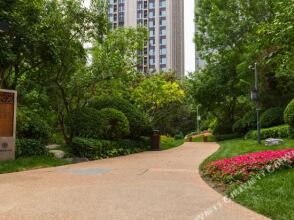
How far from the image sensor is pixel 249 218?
499cm

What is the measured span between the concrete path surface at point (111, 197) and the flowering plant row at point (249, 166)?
521 mm

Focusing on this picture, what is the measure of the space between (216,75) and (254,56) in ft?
30.5

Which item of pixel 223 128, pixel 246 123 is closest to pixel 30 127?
pixel 246 123

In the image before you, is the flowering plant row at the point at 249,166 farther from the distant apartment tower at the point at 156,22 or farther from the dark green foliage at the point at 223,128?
the distant apartment tower at the point at 156,22

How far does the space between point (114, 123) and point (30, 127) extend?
172 inches

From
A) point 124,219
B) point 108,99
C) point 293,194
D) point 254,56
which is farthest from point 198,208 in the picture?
point 254,56

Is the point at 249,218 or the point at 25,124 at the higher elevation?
the point at 25,124

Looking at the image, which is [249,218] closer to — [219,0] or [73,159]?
[73,159]

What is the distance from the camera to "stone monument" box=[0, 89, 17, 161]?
1129 cm

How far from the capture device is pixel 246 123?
90.2 feet

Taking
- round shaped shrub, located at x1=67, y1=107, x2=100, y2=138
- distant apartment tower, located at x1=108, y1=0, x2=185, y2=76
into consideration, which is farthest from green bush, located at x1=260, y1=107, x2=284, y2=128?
distant apartment tower, located at x1=108, y1=0, x2=185, y2=76

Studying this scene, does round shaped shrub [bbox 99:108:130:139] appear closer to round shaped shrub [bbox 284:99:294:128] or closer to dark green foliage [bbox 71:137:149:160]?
dark green foliage [bbox 71:137:149:160]

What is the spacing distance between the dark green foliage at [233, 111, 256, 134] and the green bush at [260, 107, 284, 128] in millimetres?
3026

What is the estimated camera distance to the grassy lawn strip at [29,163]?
10297 mm
